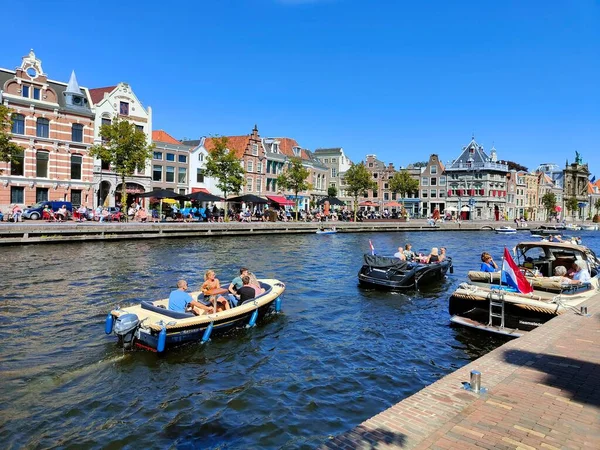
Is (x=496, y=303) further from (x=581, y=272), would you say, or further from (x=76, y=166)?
(x=76, y=166)

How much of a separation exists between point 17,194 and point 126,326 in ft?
134

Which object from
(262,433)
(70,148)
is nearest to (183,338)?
(262,433)

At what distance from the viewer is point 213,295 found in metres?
13.0

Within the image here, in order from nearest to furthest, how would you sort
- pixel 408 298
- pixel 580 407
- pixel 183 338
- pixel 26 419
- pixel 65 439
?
pixel 580 407
pixel 65 439
pixel 26 419
pixel 183 338
pixel 408 298

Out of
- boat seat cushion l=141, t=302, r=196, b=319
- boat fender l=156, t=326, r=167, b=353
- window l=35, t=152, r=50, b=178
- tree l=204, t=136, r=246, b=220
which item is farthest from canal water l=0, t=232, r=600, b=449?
tree l=204, t=136, r=246, b=220

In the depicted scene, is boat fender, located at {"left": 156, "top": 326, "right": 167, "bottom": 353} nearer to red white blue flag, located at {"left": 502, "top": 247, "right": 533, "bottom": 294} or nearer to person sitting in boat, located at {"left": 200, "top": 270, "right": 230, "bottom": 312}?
person sitting in boat, located at {"left": 200, "top": 270, "right": 230, "bottom": 312}

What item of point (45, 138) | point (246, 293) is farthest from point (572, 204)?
point (246, 293)

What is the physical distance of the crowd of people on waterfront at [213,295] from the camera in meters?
12.0

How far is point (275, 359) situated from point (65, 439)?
503 cm

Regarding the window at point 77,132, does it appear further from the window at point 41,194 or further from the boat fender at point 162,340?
the boat fender at point 162,340

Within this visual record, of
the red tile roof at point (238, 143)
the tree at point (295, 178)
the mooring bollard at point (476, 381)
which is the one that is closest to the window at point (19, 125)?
the red tile roof at point (238, 143)

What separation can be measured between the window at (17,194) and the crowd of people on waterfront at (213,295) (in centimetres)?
3843

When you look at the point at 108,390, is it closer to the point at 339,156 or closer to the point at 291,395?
the point at 291,395

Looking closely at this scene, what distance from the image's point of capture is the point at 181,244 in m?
35.9
